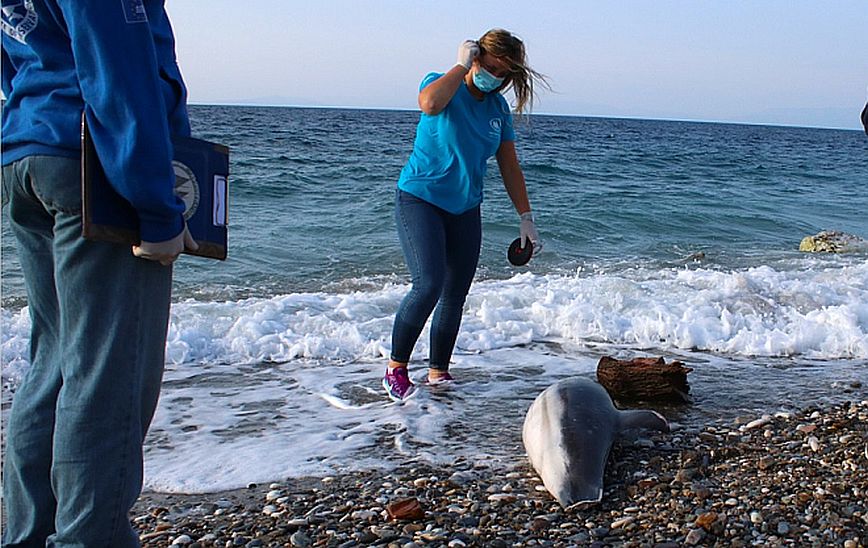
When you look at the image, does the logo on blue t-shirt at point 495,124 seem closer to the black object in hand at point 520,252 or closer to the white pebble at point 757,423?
the black object in hand at point 520,252

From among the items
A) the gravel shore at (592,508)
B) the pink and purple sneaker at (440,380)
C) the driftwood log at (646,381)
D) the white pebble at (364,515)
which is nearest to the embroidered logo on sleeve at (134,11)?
the gravel shore at (592,508)

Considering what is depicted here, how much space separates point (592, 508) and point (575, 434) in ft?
1.59

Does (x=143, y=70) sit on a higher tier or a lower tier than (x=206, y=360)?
higher

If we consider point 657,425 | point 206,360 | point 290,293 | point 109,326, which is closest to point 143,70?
point 109,326

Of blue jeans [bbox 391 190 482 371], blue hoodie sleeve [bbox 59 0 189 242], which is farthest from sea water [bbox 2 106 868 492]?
blue hoodie sleeve [bbox 59 0 189 242]

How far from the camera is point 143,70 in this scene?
2.08 metres

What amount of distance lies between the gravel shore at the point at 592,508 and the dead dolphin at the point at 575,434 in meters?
0.07

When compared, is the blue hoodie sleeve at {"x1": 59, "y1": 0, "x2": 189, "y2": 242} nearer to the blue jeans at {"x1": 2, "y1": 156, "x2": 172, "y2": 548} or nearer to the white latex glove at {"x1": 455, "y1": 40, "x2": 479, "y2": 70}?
the blue jeans at {"x1": 2, "y1": 156, "x2": 172, "y2": 548}

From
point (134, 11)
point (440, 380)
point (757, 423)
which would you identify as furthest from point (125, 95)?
point (757, 423)

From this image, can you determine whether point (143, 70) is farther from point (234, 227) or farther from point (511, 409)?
point (234, 227)

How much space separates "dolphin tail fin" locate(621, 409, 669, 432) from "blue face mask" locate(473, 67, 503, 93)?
6.01ft

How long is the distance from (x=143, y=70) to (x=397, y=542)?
199cm

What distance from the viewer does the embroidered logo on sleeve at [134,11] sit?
207 cm

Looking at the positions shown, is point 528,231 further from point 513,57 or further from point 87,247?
point 87,247
